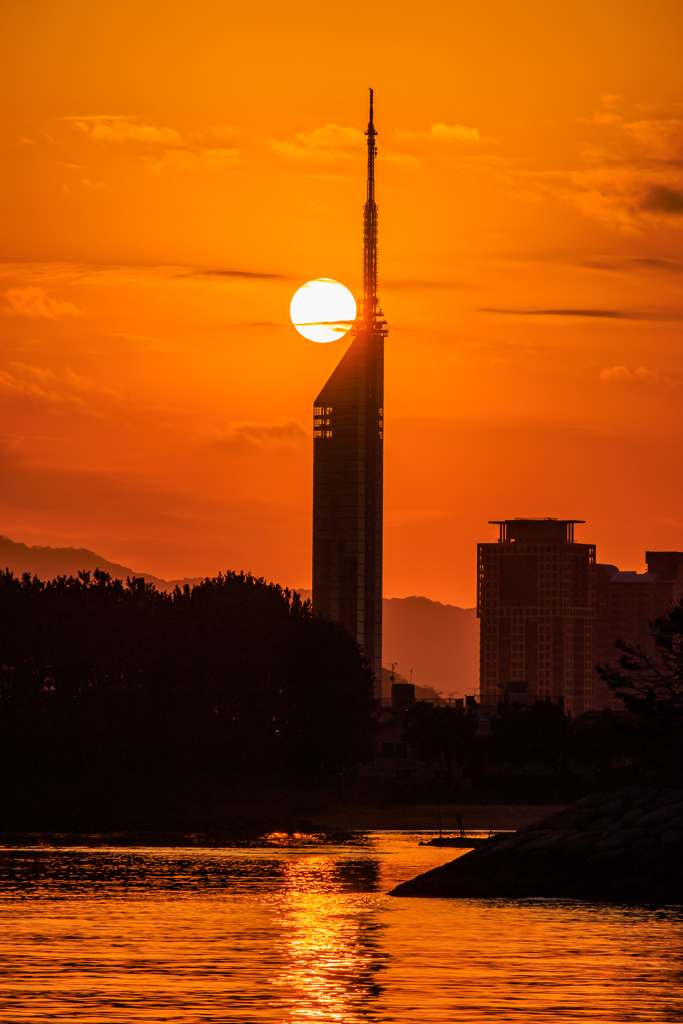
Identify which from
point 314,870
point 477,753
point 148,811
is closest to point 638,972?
point 314,870

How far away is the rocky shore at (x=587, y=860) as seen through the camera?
192 feet

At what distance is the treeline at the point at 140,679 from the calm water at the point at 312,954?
154 ft


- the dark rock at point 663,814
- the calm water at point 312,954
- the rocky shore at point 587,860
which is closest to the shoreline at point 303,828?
the calm water at point 312,954

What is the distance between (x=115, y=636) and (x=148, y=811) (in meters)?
13.1

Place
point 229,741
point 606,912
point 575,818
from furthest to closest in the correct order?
point 229,741
point 575,818
point 606,912

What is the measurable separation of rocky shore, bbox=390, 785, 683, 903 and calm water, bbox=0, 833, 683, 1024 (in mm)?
2305

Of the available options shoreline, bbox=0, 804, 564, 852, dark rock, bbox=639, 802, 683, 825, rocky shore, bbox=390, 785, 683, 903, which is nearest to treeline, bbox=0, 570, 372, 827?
shoreline, bbox=0, 804, 564, 852

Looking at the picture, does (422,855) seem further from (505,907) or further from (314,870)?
(505,907)

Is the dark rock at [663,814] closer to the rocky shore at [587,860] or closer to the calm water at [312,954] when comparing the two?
the rocky shore at [587,860]

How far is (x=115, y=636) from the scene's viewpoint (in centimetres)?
12150

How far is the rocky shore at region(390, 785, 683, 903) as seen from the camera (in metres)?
58.4

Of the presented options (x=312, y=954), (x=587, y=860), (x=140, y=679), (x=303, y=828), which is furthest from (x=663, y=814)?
(x=140, y=679)

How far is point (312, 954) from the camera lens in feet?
142

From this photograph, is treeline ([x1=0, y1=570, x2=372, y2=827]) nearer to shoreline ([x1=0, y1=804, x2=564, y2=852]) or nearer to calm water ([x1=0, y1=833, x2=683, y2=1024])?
shoreline ([x1=0, y1=804, x2=564, y2=852])
